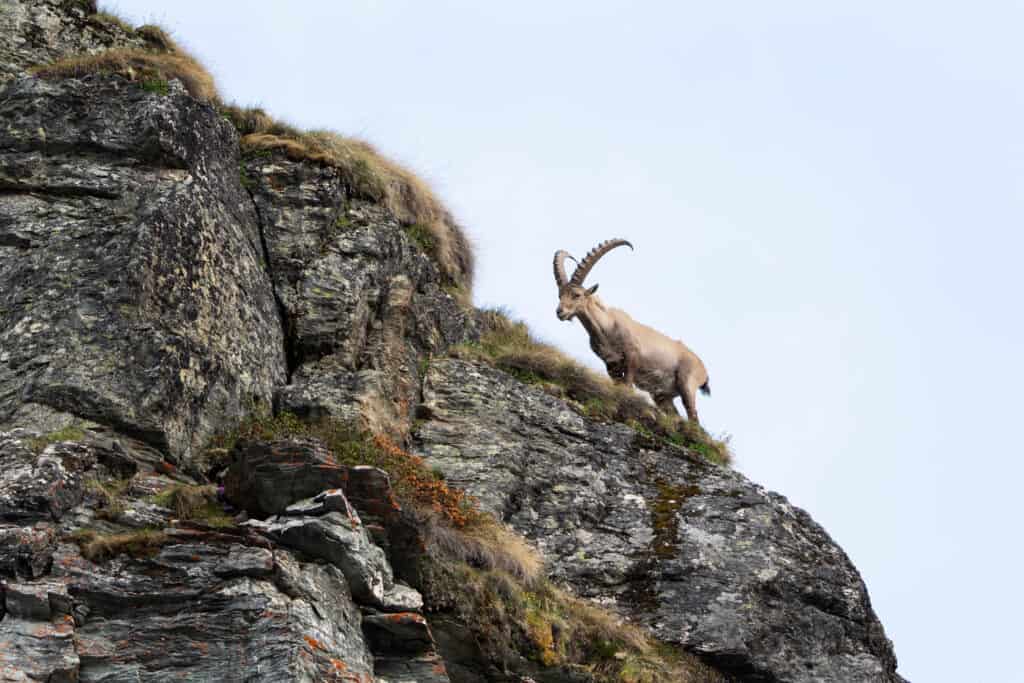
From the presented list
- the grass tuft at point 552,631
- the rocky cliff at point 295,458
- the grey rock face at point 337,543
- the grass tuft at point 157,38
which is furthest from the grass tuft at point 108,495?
the grass tuft at point 157,38

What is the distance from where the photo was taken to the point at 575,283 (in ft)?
82.9

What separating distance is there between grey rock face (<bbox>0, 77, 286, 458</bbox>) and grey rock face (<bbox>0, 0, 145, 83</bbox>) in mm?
1608

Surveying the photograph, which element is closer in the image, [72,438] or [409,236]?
[72,438]

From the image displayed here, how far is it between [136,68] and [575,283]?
8.80 metres

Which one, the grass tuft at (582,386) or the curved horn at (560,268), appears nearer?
the grass tuft at (582,386)

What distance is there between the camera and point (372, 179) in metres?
21.3

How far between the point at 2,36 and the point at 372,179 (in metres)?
5.72

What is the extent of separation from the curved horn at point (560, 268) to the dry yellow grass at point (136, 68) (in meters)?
7.38

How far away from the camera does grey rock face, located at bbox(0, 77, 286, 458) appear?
1518 centimetres

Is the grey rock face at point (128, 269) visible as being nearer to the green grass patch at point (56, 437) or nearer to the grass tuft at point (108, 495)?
the green grass patch at point (56, 437)

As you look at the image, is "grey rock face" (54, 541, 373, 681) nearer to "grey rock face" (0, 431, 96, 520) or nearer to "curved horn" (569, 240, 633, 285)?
"grey rock face" (0, 431, 96, 520)

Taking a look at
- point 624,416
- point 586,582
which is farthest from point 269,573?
point 624,416

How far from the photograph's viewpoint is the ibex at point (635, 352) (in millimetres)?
24438

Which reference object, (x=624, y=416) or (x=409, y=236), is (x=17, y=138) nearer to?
(x=409, y=236)
